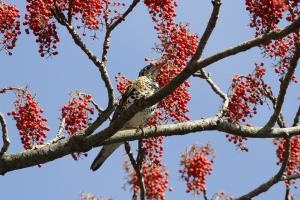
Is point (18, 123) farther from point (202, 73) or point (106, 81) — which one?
point (202, 73)

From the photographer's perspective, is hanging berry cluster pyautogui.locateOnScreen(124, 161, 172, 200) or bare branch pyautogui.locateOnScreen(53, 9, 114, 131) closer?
bare branch pyautogui.locateOnScreen(53, 9, 114, 131)

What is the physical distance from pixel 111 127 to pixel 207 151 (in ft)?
14.3

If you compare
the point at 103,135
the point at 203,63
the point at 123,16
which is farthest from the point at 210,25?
the point at 103,135

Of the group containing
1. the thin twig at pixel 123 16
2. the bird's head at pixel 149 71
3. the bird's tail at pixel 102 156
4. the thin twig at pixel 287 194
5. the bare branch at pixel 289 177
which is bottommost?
the bare branch at pixel 289 177

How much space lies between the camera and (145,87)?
9.86 meters

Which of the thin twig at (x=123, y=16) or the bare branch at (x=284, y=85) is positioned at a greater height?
the thin twig at (x=123, y=16)

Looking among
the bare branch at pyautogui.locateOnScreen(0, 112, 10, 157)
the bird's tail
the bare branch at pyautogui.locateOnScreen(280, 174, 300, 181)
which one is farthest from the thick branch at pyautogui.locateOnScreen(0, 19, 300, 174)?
the bird's tail

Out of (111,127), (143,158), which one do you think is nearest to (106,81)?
(111,127)

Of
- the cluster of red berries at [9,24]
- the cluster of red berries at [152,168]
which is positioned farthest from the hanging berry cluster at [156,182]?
the cluster of red berries at [9,24]

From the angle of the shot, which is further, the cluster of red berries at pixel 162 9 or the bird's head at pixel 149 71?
the bird's head at pixel 149 71

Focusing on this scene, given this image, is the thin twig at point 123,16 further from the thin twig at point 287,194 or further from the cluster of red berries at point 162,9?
the thin twig at point 287,194

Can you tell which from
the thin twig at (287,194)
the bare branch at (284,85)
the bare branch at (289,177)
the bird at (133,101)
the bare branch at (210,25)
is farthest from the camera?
the thin twig at (287,194)

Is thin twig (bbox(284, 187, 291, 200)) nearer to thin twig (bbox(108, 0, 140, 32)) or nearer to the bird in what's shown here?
the bird

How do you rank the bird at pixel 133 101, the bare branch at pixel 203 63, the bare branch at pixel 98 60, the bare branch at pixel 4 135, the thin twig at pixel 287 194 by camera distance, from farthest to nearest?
the thin twig at pixel 287 194 → the bird at pixel 133 101 → the bare branch at pixel 4 135 → the bare branch at pixel 98 60 → the bare branch at pixel 203 63
